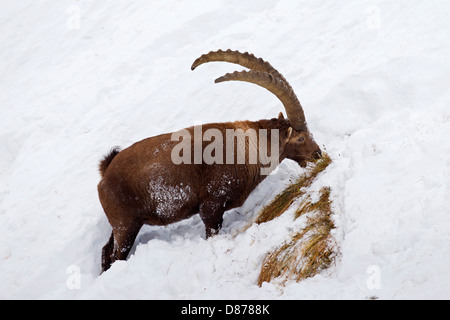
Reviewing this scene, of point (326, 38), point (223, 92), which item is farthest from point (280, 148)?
point (326, 38)

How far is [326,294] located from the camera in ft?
14.2

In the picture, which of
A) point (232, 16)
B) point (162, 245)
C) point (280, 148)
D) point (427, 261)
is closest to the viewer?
point (427, 261)

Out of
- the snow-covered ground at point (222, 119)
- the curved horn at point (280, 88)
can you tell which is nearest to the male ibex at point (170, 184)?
the curved horn at point (280, 88)

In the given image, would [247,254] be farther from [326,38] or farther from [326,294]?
[326,38]

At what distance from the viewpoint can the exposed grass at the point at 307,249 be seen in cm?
496

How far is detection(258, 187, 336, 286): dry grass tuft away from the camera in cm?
495

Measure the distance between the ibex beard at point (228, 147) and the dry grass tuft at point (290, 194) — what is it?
2.04 feet

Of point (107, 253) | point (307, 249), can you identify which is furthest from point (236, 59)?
point (107, 253)

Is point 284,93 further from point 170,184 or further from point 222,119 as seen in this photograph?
point 222,119

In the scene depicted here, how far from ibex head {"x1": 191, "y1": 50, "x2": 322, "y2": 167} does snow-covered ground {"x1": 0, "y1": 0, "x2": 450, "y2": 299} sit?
54cm

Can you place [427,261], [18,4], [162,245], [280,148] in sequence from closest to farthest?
[427,261], [162,245], [280,148], [18,4]

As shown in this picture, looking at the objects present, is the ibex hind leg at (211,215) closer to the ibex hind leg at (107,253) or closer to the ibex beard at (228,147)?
the ibex beard at (228,147)

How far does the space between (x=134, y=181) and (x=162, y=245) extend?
117 centimetres

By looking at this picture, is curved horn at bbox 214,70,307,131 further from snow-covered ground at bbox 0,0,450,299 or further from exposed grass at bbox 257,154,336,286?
exposed grass at bbox 257,154,336,286
